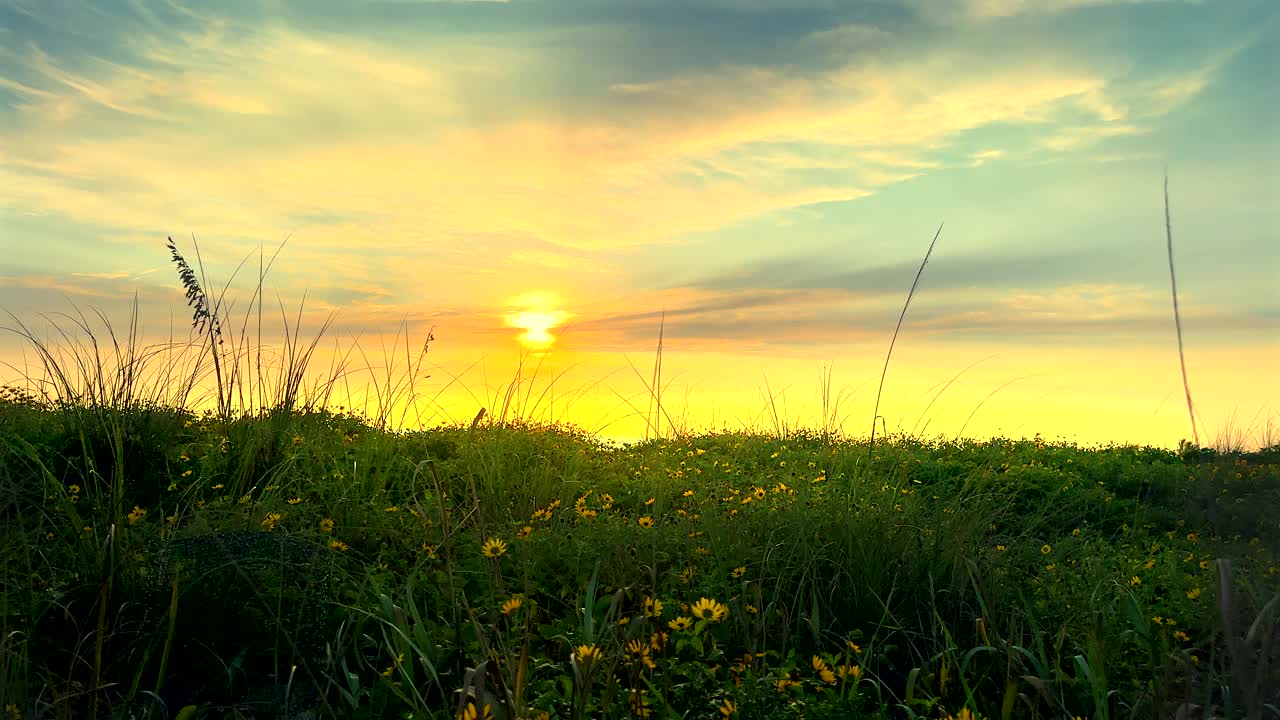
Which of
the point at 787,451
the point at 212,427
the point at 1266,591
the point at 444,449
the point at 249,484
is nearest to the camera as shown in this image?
the point at 1266,591

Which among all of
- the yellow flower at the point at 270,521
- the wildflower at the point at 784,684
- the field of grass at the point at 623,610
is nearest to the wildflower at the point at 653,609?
the field of grass at the point at 623,610

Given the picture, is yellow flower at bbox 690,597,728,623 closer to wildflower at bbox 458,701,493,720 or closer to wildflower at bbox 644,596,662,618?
wildflower at bbox 644,596,662,618

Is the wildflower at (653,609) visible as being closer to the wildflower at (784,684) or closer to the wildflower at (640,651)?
the wildflower at (640,651)

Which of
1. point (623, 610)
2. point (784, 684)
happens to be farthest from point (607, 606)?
point (784, 684)

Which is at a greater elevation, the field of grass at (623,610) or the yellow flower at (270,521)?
the yellow flower at (270,521)

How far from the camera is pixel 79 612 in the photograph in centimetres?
359

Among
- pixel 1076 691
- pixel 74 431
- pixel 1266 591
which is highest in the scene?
pixel 74 431

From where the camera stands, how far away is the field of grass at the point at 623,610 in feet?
9.48

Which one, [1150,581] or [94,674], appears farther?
[1150,581]

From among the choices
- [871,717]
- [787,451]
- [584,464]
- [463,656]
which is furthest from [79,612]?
[787,451]

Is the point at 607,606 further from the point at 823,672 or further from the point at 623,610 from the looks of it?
the point at 823,672

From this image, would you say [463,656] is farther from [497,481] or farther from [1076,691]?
[497,481]

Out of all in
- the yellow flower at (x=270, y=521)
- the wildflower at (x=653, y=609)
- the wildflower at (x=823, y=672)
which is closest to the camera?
the wildflower at (x=823, y=672)

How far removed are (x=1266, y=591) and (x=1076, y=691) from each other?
0.92 m
